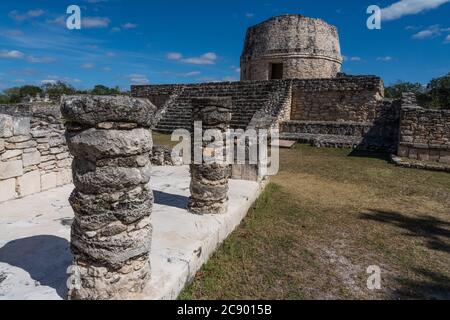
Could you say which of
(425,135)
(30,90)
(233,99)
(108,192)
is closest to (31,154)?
(108,192)

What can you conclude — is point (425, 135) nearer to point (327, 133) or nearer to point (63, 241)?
point (327, 133)

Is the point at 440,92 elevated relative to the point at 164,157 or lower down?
elevated

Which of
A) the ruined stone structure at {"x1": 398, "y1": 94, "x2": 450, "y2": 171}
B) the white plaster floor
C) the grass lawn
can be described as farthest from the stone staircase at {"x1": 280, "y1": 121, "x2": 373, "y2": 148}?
the white plaster floor

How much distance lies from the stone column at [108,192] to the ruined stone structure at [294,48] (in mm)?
18056

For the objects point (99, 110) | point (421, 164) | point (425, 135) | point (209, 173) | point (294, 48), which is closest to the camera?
point (99, 110)

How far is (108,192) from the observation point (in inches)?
98.5

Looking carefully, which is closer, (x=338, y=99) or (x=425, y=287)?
(x=425, y=287)

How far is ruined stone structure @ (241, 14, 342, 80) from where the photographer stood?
19203mm

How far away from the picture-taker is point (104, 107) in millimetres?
2412

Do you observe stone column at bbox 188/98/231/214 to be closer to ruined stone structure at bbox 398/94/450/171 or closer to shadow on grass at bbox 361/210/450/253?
shadow on grass at bbox 361/210/450/253

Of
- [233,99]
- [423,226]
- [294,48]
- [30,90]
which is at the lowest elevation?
[423,226]

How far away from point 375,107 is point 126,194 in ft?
44.8

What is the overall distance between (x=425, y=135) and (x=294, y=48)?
1085 cm

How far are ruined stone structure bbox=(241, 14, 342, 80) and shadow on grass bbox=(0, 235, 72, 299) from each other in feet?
58.3
